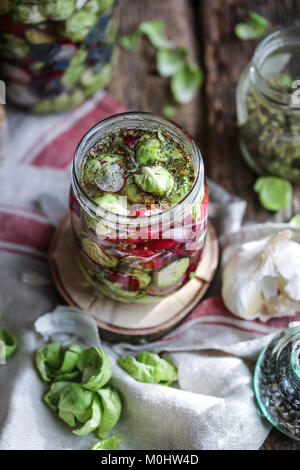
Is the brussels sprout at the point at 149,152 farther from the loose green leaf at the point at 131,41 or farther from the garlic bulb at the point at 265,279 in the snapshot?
the loose green leaf at the point at 131,41

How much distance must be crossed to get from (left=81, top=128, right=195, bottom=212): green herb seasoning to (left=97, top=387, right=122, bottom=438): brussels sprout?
409 millimetres

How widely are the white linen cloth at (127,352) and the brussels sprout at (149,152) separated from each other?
0.37 m

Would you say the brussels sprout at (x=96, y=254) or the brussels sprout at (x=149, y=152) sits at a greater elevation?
the brussels sprout at (x=149, y=152)

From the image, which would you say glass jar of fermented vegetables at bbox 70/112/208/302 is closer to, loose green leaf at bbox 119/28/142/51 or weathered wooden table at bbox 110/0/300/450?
weathered wooden table at bbox 110/0/300/450

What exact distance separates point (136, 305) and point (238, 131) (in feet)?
1.85

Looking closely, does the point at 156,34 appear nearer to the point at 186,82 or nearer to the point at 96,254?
the point at 186,82

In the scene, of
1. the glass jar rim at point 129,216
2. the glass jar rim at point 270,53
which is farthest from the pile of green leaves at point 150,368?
the glass jar rim at point 270,53

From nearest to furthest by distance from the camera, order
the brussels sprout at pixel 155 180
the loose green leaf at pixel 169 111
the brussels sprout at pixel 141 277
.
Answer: the brussels sprout at pixel 155 180 → the brussels sprout at pixel 141 277 → the loose green leaf at pixel 169 111

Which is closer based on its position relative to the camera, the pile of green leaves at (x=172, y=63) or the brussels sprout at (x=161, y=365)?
the brussels sprout at (x=161, y=365)

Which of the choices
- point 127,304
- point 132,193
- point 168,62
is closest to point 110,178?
point 132,193

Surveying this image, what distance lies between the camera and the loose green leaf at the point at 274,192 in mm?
1537

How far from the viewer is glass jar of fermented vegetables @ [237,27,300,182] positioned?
142 centimetres

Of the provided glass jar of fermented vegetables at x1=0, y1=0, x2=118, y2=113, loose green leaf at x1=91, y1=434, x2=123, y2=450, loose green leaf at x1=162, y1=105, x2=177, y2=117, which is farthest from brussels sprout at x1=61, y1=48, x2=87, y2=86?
loose green leaf at x1=91, y1=434, x2=123, y2=450
